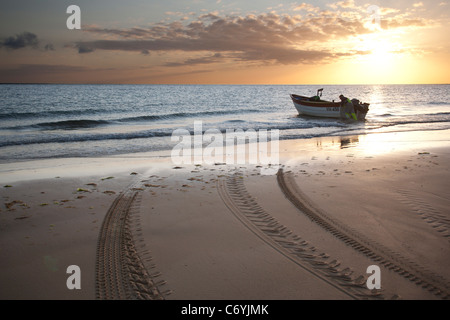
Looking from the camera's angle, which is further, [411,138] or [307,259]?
[411,138]

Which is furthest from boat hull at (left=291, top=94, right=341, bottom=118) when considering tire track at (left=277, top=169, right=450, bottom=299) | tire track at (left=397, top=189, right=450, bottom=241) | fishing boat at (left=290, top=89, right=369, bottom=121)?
tire track at (left=277, top=169, right=450, bottom=299)

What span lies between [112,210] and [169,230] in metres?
1.60

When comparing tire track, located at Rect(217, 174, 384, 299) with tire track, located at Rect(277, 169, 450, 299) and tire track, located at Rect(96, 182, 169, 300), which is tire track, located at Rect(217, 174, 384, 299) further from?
tire track, located at Rect(96, 182, 169, 300)

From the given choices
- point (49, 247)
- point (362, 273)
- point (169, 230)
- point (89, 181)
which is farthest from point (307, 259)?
point (89, 181)

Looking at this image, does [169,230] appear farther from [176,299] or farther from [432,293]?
[432,293]

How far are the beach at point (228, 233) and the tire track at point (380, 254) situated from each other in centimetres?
2

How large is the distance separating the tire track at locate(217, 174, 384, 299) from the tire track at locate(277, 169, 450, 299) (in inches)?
22.1

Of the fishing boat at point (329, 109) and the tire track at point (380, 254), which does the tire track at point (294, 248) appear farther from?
the fishing boat at point (329, 109)

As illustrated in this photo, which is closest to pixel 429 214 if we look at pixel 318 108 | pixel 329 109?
pixel 329 109

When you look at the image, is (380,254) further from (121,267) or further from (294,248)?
(121,267)

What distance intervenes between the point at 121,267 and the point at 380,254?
3.61 m

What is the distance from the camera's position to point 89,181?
317 inches

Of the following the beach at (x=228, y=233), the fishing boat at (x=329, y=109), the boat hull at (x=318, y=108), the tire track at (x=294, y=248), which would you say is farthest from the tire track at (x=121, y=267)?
the boat hull at (x=318, y=108)

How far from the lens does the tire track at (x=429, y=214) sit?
4.98 m
